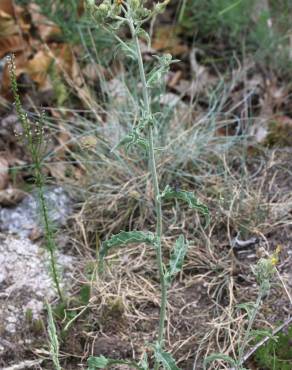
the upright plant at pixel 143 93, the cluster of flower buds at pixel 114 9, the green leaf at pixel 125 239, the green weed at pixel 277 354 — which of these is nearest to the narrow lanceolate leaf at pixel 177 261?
the upright plant at pixel 143 93

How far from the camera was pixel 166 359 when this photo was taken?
6.02 feet

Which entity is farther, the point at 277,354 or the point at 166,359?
the point at 277,354

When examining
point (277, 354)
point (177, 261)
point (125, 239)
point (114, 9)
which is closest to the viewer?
point (114, 9)

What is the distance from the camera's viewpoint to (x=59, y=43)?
359 cm

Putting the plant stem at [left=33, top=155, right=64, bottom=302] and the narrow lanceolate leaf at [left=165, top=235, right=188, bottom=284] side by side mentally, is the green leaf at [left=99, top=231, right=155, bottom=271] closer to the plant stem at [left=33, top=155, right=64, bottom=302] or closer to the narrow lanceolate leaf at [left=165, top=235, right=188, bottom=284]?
the narrow lanceolate leaf at [left=165, top=235, right=188, bottom=284]

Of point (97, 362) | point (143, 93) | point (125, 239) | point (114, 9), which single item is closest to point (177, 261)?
point (125, 239)

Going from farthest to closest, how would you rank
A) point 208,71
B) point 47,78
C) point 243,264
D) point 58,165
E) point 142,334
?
1. point 208,71
2. point 47,78
3. point 58,165
4. point 243,264
5. point 142,334

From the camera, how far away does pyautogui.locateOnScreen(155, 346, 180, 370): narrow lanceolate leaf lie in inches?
71.1

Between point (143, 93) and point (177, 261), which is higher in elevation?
point (143, 93)

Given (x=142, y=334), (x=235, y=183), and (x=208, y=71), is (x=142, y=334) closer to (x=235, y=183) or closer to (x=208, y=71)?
(x=235, y=183)

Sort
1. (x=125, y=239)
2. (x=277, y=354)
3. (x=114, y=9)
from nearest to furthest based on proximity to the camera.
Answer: (x=114, y=9), (x=125, y=239), (x=277, y=354)

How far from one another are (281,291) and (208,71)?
171 centimetres

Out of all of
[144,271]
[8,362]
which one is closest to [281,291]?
[144,271]

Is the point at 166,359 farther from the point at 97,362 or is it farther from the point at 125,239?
the point at 125,239
